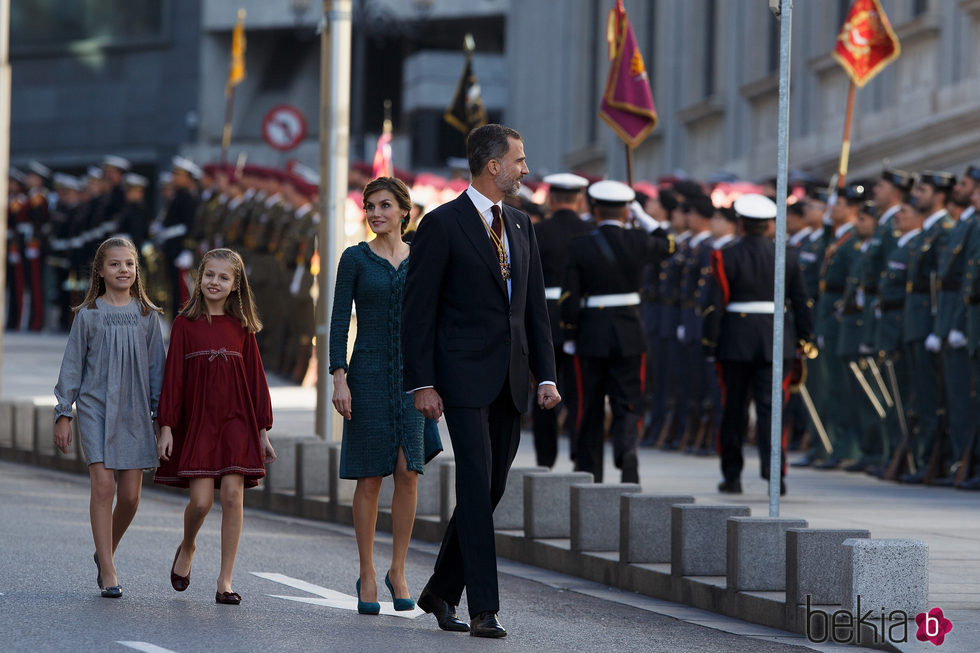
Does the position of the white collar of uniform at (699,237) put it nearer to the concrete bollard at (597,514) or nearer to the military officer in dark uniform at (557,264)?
the military officer in dark uniform at (557,264)

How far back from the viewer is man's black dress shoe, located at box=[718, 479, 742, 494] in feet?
47.5

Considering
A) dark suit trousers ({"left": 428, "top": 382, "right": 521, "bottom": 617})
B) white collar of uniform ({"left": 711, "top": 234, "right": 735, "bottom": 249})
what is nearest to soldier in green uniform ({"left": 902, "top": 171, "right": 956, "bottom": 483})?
white collar of uniform ({"left": 711, "top": 234, "right": 735, "bottom": 249})

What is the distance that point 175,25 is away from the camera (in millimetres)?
59625

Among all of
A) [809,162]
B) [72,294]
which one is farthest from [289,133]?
[809,162]

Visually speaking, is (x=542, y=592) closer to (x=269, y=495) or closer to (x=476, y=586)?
(x=476, y=586)

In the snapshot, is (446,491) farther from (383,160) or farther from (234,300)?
(383,160)

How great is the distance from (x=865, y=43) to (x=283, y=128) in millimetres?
13480

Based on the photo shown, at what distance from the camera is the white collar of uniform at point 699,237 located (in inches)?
721

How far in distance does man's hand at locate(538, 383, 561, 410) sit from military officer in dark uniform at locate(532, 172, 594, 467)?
19.2ft

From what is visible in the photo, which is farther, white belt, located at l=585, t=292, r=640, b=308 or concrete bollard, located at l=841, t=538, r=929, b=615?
white belt, located at l=585, t=292, r=640, b=308

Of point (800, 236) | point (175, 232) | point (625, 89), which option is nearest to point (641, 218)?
point (625, 89)

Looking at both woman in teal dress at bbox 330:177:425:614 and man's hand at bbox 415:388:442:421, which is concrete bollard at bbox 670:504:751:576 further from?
man's hand at bbox 415:388:442:421

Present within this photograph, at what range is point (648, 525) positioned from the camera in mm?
10516

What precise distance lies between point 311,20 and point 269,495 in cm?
4582
